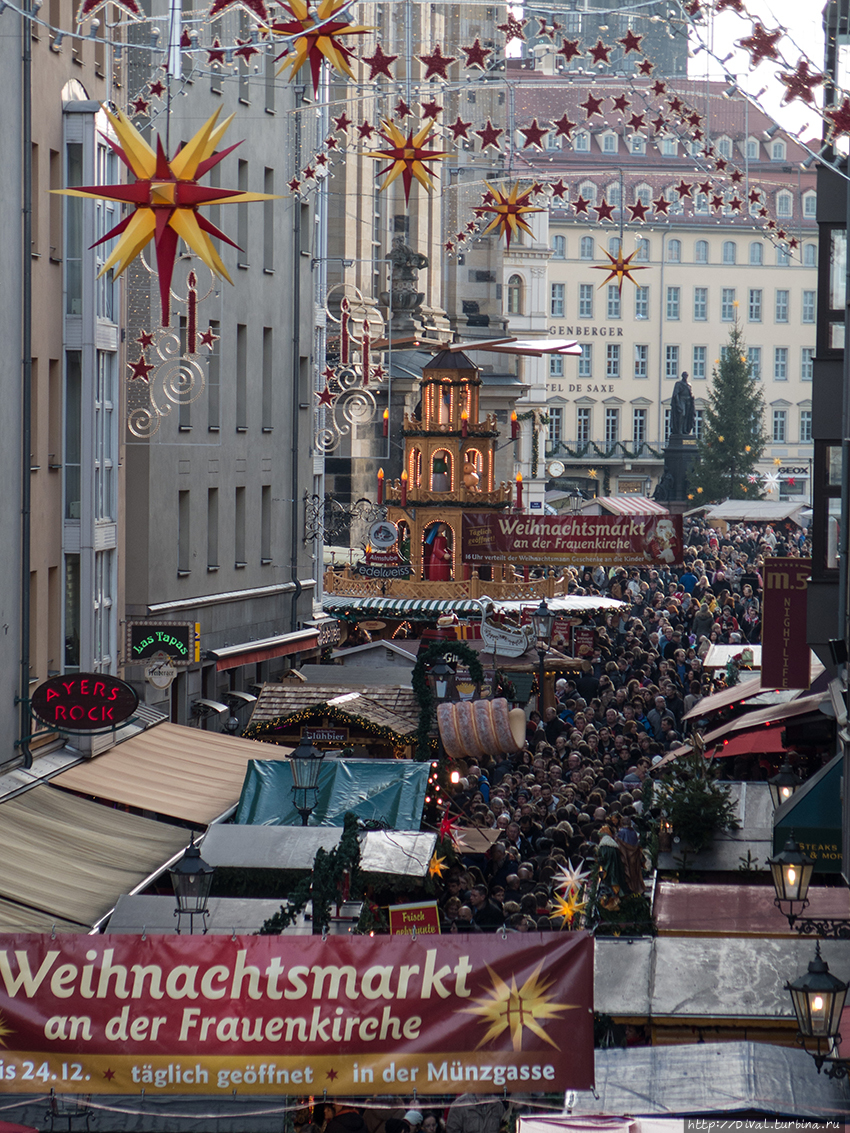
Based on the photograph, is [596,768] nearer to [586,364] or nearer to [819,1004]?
[819,1004]

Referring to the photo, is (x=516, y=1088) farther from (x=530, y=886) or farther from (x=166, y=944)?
(x=530, y=886)

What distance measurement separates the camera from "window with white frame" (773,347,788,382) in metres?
115

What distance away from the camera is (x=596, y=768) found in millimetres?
22578

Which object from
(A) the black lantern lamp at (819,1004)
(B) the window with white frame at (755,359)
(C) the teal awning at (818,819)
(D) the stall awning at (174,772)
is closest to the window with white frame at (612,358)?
(B) the window with white frame at (755,359)

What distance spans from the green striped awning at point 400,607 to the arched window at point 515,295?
151 feet

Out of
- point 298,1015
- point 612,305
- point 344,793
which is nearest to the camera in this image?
point 298,1015

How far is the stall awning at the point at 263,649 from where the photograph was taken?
29688 millimetres

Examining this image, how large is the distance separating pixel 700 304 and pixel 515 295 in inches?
1274

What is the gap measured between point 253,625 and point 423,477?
12.2m

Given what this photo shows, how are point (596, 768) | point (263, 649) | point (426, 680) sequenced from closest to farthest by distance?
point (596, 768), point (426, 680), point (263, 649)

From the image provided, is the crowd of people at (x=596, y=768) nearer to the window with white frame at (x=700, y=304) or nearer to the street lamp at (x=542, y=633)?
the street lamp at (x=542, y=633)

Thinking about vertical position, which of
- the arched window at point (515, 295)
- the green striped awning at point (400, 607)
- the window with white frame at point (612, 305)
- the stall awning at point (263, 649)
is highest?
the window with white frame at point (612, 305)

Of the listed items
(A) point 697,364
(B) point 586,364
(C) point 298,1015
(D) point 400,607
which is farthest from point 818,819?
(A) point 697,364

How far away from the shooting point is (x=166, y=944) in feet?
32.6
